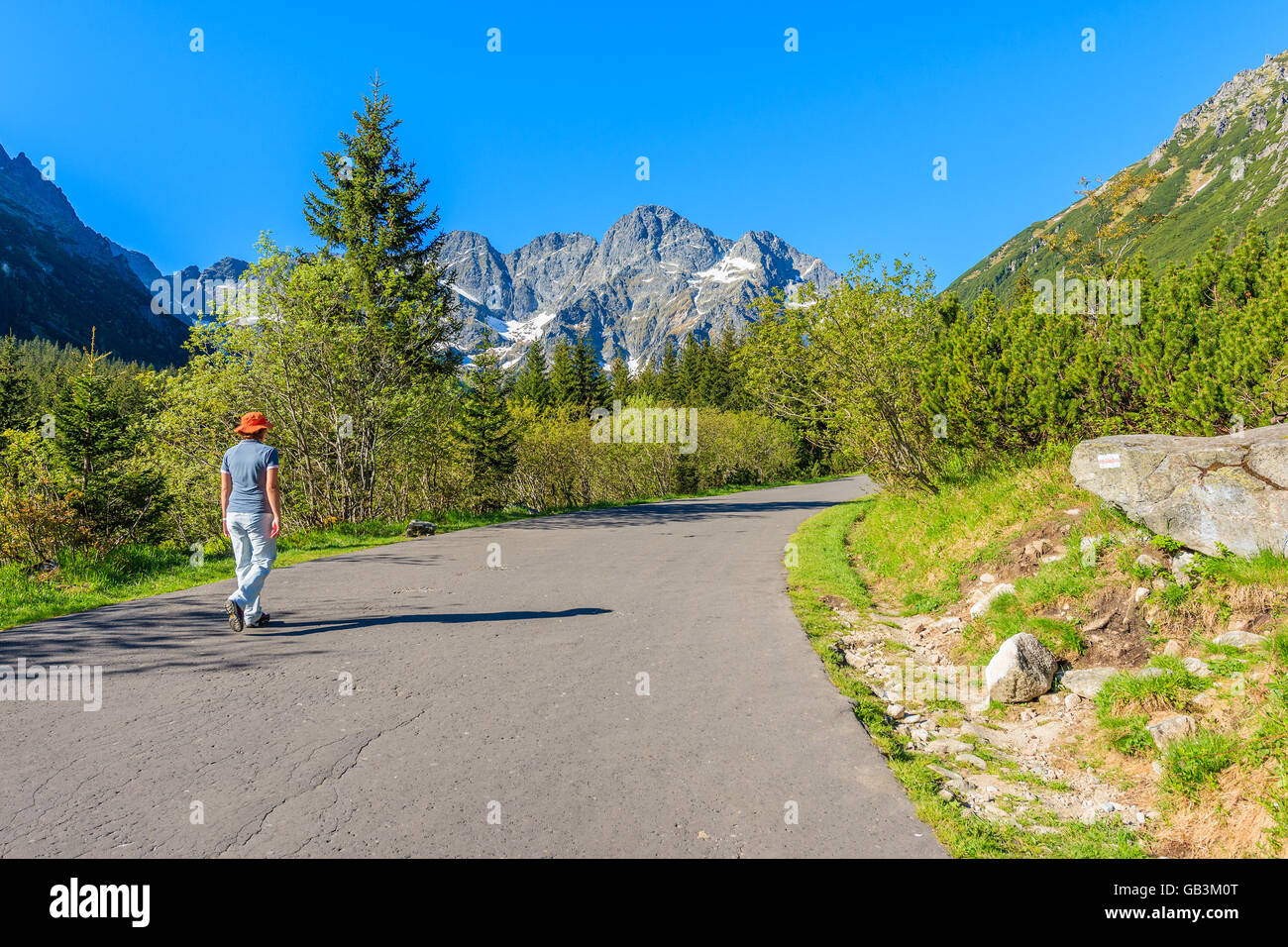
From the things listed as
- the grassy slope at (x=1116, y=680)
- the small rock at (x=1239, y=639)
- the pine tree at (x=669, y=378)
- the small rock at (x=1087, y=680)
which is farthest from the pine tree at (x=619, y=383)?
the small rock at (x=1239, y=639)

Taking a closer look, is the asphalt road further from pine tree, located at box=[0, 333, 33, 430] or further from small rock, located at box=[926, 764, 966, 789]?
pine tree, located at box=[0, 333, 33, 430]

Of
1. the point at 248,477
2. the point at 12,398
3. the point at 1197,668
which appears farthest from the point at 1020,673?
the point at 12,398

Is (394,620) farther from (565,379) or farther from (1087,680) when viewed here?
(565,379)

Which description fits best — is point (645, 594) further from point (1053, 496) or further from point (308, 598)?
point (1053, 496)

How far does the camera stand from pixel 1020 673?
5.19 meters

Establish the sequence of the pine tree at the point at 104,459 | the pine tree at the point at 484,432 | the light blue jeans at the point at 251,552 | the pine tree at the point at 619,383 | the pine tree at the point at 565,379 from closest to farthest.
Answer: the light blue jeans at the point at 251,552
the pine tree at the point at 104,459
the pine tree at the point at 484,432
the pine tree at the point at 565,379
the pine tree at the point at 619,383

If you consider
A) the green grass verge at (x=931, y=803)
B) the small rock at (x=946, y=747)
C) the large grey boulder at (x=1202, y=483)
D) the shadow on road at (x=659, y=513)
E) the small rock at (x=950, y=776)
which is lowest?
the small rock at (x=946, y=747)

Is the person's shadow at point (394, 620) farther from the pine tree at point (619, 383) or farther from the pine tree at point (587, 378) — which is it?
the pine tree at point (619, 383)

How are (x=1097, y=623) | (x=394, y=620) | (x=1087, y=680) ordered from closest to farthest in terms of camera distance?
(x=1087, y=680), (x=1097, y=623), (x=394, y=620)

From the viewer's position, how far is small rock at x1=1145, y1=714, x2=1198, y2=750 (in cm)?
399

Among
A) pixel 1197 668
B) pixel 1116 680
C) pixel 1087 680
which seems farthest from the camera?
pixel 1087 680

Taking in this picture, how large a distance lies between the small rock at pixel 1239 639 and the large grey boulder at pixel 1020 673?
45.4 inches

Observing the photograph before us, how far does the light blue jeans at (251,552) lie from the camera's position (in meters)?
6.76

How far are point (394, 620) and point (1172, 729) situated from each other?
7.27 m
